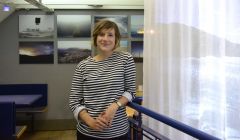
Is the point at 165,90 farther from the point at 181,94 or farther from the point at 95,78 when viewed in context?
the point at 95,78

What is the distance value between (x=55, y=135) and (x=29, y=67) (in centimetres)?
142

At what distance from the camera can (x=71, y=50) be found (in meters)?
5.56

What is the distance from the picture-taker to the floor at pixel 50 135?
16.7 ft

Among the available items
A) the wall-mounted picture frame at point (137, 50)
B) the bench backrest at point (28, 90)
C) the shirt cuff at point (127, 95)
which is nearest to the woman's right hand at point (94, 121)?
the shirt cuff at point (127, 95)

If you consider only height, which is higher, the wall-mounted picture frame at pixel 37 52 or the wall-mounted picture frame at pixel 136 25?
the wall-mounted picture frame at pixel 136 25

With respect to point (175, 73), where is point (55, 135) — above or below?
below

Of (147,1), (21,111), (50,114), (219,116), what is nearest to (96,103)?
(219,116)

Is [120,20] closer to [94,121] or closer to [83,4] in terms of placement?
[83,4]

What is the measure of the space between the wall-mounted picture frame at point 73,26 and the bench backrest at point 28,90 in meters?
1.08

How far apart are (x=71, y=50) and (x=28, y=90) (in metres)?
1.13

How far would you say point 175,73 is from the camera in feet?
6.81

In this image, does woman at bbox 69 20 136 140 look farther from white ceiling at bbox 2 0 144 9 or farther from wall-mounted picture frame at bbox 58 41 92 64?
wall-mounted picture frame at bbox 58 41 92 64

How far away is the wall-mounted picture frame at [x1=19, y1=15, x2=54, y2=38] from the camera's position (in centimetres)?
544

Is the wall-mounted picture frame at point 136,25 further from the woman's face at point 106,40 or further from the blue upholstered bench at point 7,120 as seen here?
the woman's face at point 106,40
